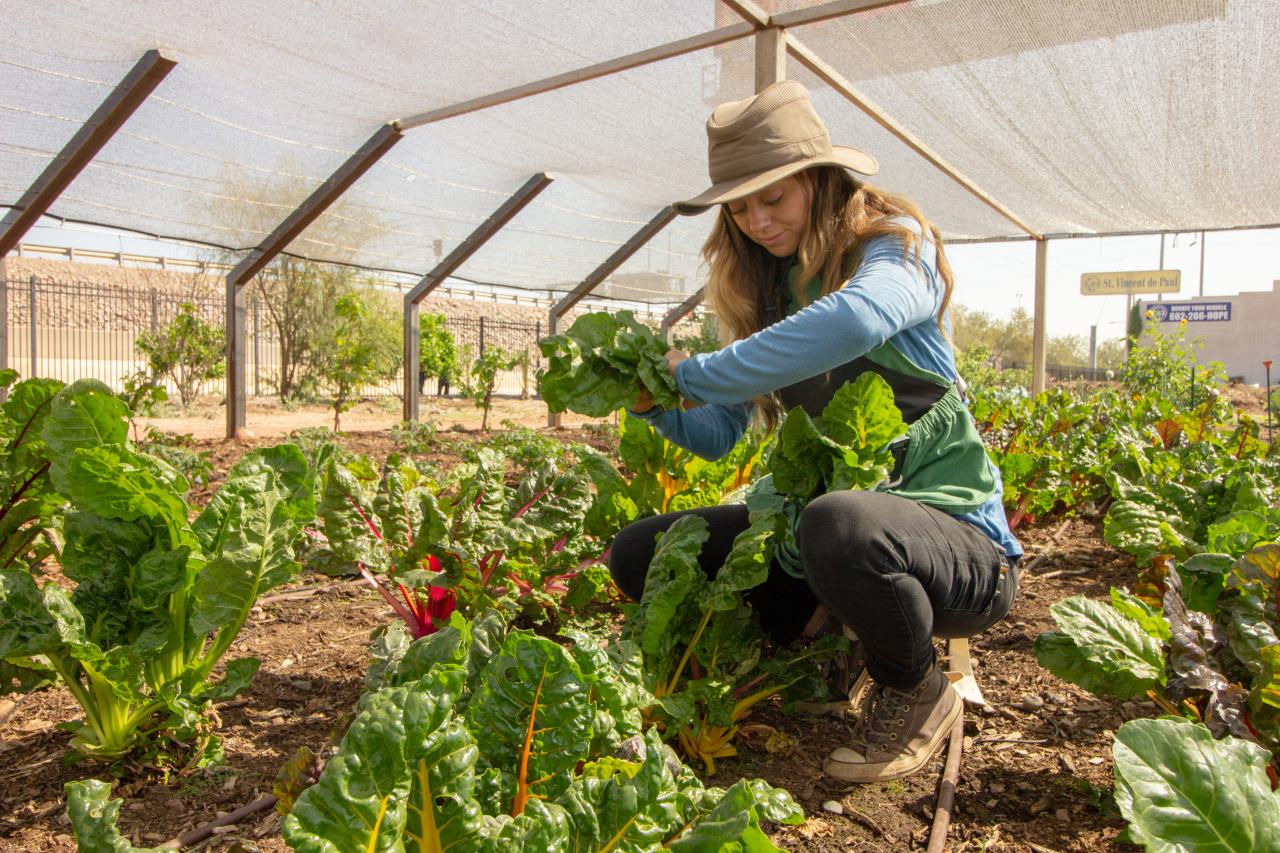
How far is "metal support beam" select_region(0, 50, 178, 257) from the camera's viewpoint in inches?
175

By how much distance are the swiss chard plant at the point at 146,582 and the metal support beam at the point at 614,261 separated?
650cm

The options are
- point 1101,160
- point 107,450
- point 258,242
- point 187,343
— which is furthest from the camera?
point 187,343

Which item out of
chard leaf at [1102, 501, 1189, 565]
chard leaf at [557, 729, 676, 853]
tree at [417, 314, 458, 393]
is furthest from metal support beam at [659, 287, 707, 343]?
chard leaf at [557, 729, 676, 853]

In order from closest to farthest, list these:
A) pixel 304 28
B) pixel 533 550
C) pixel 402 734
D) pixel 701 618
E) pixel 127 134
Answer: pixel 402 734, pixel 701 618, pixel 533 550, pixel 304 28, pixel 127 134

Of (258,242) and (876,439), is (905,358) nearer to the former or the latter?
(876,439)

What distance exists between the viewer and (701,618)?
1952mm

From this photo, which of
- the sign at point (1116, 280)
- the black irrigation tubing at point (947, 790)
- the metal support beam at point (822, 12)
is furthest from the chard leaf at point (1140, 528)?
the sign at point (1116, 280)

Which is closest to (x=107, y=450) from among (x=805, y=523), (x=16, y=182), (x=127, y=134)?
(x=805, y=523)

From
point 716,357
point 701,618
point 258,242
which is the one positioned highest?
point 258,242

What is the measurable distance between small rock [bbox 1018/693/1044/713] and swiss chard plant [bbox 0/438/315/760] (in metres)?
1.73

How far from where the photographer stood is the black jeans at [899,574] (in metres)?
1.72

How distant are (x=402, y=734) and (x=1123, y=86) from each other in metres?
4.84

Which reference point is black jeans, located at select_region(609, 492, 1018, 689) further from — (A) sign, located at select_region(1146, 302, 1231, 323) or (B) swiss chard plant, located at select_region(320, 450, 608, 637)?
(A) sign, located at select_region(1146, 302, 1231, 323)

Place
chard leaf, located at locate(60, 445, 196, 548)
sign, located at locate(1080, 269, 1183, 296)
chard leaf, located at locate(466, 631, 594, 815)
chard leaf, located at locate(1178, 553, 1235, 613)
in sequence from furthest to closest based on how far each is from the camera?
sign, located at locate(1080, 269, 1183, 296), chard leaf, located at locate(1178, 553, 1235, 613), chard leaf, located at locate(60, 445, 196, 548), chard leaf, located at locate(466, 631, 594, 815)
